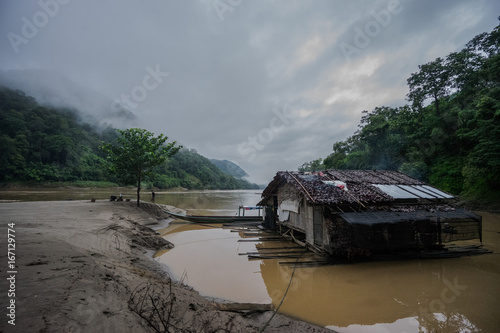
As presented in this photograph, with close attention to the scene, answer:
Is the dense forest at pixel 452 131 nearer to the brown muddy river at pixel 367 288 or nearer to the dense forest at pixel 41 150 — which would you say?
the brown muddy river at pixel 367 288

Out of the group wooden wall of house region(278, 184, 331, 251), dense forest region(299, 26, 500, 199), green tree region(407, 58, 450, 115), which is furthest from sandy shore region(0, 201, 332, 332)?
green tree region(407, 58, 450, 115)

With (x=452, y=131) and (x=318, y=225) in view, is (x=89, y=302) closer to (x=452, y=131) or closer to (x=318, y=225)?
(x=318, y=225)

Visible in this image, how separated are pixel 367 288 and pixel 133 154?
19.3m

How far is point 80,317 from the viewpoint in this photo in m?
3.14

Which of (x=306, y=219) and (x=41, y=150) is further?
(x=41, y=150)

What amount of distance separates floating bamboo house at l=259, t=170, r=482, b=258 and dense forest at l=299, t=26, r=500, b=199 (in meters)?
12.7

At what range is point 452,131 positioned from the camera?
26.7m

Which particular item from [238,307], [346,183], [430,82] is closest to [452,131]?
[430,82]

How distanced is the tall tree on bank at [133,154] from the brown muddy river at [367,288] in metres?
11.1

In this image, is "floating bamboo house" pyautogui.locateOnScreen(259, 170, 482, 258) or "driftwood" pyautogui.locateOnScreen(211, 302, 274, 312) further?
"floating bamboo house" pyautogui.locateOnScreen(259, 170, 482, 258)

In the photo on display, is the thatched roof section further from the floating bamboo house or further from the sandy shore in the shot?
the sandy shore

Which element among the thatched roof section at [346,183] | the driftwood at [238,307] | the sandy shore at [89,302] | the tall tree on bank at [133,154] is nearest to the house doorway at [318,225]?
the thatched roof section at [346,183]

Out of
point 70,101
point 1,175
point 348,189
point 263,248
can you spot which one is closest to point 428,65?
point 348,189

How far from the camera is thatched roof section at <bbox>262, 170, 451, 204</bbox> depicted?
963 cm
